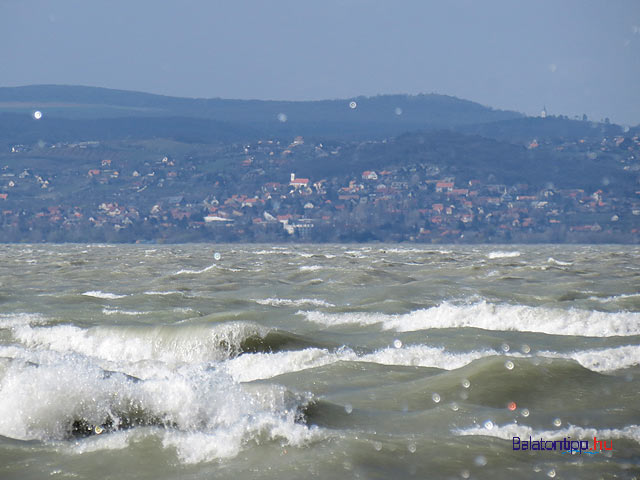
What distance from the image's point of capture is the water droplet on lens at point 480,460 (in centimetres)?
659

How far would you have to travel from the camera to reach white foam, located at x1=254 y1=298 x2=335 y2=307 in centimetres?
2033

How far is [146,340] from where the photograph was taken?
13930mm

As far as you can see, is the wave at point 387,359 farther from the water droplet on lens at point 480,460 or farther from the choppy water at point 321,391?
the water droplet on lens at point 480,460

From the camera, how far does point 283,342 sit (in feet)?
42.7

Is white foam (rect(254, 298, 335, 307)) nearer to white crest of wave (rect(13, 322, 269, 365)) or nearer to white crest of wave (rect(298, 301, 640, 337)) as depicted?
white crest of wave (rect(298, 301, 640, 337))

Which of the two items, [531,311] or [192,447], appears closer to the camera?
[192,447]

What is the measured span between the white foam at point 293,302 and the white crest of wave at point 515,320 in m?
3.53

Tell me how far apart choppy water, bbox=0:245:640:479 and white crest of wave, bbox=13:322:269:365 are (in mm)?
32

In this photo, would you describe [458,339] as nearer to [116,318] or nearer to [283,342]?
[283,342]

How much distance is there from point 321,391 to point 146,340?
482 centimetres

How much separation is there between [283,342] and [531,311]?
17.7 ft

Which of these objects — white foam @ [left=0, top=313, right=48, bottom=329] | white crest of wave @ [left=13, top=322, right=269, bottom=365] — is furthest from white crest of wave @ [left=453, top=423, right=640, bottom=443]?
white foam @ [left=0, top=313, right=48, bottom=329]

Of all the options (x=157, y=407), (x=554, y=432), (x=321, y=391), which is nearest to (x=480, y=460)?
(x=554, y=432)

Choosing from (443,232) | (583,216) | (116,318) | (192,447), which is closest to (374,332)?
(116,318)
